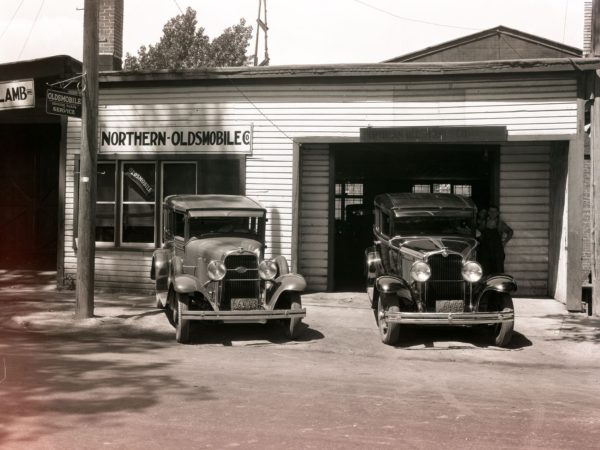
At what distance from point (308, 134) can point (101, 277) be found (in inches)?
211

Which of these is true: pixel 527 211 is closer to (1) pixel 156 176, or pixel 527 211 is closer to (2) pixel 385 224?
(2) pixel 385 224

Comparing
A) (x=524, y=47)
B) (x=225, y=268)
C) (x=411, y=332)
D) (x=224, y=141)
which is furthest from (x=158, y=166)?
(x=524, y=47)

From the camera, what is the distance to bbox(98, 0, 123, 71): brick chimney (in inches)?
630

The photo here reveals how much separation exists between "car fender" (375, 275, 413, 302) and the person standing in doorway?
386 centimetres

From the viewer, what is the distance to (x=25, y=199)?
19781mm

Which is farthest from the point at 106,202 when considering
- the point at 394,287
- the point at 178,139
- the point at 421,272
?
Result: the point at 421,272

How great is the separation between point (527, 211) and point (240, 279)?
696 cm

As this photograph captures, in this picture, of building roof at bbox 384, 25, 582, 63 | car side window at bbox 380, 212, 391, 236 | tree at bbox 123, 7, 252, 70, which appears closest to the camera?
car side window at bbox 380, 212, 391, 236

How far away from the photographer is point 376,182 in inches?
760

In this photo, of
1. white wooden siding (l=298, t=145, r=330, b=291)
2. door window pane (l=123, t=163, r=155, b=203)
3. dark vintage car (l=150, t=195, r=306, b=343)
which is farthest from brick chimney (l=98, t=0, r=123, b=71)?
dark vintage car (l=150, t=195, r=306, b=343)

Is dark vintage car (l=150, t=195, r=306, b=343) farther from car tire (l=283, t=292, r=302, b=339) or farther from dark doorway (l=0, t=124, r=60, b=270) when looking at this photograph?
dark doorway (l=0, t=124, r=60, b=270)

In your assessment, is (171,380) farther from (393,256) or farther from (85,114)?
(85,114)

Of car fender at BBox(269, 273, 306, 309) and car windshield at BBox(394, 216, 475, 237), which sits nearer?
car fender at BBox(269, 273, 306, 309)

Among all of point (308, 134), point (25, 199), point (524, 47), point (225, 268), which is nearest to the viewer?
point (225, 268)
